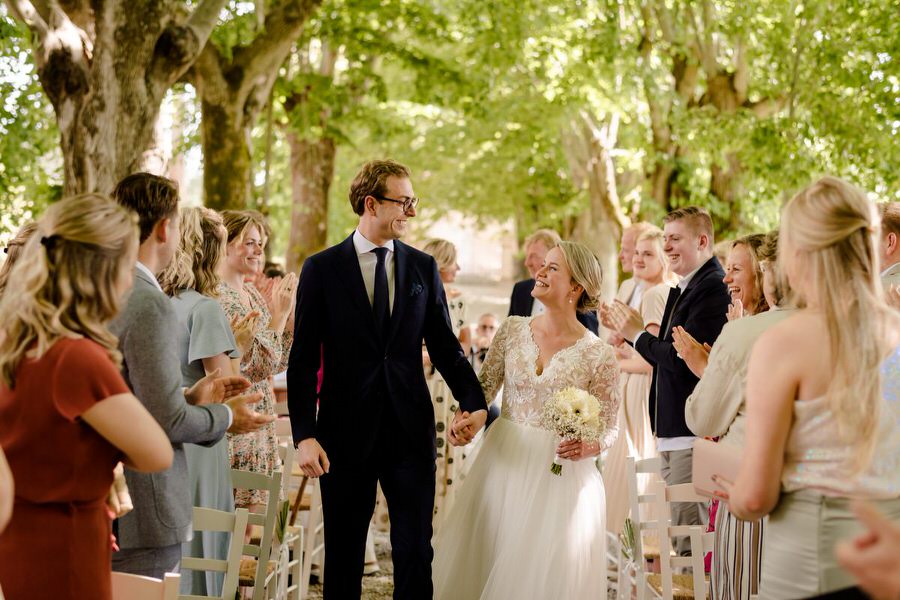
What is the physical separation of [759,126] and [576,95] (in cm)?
466

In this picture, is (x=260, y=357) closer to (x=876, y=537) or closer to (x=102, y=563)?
(x=102, y=563)

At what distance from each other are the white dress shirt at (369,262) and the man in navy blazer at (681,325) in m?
1.54

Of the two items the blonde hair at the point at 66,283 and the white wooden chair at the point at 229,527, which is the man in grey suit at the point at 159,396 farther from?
the blonde hair at the point at 66,283

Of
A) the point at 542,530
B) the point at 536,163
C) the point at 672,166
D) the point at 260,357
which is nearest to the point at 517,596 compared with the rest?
the point at 542,530

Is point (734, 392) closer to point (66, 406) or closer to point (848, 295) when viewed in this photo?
point (848, 295)

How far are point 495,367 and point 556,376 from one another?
0.44 m

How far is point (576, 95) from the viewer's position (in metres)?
15.1

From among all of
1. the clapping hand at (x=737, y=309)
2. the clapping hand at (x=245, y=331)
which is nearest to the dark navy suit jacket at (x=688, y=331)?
the clapping hand at (x=737, y=309)

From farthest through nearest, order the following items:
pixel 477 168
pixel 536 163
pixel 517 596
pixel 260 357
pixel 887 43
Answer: pixel 477 168 → pixel 536 163 → pixel 887 43 → pixel 260 357 → pixel 517 596

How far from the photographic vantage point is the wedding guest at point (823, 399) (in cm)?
262

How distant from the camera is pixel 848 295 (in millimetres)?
2643

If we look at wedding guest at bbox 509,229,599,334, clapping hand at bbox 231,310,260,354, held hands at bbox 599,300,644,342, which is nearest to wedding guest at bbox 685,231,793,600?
held hands at bbox 599,300,644,342

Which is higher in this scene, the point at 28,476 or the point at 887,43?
the point at 887,43

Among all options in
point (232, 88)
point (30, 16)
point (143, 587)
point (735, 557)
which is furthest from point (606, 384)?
Result: point (232, 88)
